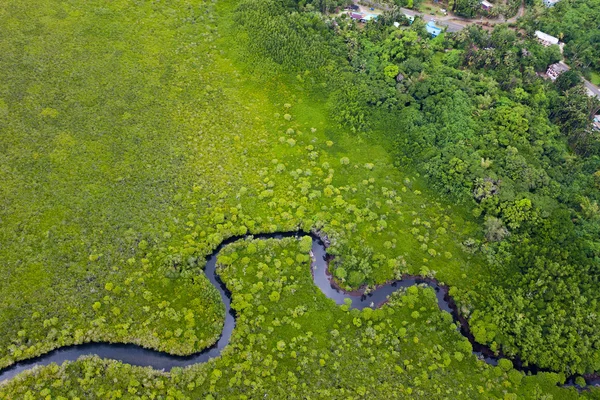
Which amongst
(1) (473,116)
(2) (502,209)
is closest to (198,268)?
(2) (502,209)

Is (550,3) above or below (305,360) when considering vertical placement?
above

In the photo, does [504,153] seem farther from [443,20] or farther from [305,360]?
[305,360]

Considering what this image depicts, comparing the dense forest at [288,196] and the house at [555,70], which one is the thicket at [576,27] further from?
the dense forest at [288,196]

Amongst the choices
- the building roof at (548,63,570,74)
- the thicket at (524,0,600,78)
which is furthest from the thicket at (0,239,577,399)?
the thicket at (524,0,600,78)

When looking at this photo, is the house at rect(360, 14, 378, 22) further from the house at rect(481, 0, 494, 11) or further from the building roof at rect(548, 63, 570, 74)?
the building roof at rect(548, 63, 570, 74)

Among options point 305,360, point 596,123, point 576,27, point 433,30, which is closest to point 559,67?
point 576,27
